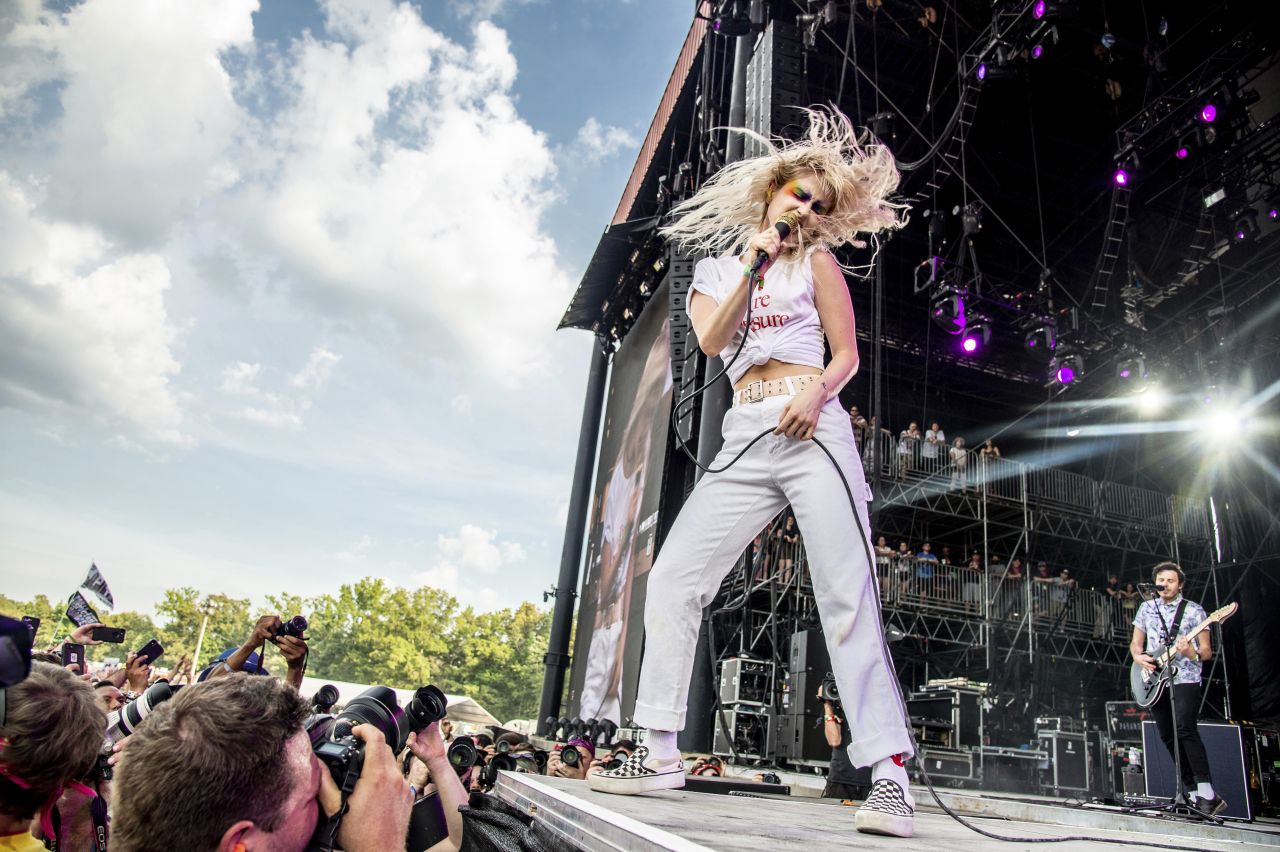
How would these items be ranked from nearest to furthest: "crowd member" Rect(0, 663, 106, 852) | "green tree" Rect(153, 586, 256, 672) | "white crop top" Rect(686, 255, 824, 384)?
"crowd member" Rect(0, 663, 106, 852) < "white crop top" Rect(686, 255, 824, 384) < "green tree" Rect(153, 586, 256, 672)

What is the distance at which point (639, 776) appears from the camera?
2.36 meters

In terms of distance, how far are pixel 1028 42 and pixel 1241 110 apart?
3.35m

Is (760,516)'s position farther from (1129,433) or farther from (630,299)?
(1129,433)

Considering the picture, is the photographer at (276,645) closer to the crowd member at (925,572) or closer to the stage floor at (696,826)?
the stage floor at (696,826)

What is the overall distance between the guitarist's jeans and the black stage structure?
8.23ft

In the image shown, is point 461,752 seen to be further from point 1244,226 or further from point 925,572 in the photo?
point 925,572

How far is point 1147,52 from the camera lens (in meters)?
9.27

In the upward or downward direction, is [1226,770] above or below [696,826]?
above

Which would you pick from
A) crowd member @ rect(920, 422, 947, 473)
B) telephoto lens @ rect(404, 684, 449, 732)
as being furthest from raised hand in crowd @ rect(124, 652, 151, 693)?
crowd member @ rect(920, 422, 947, 473)

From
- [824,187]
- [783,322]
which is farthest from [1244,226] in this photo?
[783,322]

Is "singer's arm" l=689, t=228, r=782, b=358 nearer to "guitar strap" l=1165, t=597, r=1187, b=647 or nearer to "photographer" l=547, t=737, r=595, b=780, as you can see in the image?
"photographer" l=547, t=737, r=595, b=780

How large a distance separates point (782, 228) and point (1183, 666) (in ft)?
19.0

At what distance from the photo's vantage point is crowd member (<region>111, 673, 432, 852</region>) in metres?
1.23

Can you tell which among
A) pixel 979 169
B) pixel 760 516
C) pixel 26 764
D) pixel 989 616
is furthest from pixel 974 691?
pixel 26 764
